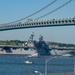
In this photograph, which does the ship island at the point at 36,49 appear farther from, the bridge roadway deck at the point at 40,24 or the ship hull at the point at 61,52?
the bridge roadway deck at the point at 40,24

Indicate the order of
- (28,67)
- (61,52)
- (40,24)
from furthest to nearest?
(61,52)
(40,24)
(28,67)

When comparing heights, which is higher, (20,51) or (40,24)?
(40,24)

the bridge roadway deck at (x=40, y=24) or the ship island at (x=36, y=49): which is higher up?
the bridge roadway deck at (x=40, y=24)

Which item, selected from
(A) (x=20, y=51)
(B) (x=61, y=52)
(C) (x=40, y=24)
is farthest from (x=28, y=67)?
(B) (x=61, y=52)

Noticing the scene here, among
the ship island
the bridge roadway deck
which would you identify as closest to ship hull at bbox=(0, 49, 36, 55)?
the ship island

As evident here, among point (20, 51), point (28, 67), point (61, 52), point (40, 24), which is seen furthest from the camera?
point (61, 52)

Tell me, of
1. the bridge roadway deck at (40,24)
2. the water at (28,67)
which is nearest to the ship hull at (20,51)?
the bridge roadway deck at (40,24)

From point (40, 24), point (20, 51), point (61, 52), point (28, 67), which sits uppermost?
point (40, 24)

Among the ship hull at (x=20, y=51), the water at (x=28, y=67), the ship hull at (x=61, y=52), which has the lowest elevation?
the ship hull at (x=61, y=52)

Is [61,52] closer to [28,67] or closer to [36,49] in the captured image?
[36,49]

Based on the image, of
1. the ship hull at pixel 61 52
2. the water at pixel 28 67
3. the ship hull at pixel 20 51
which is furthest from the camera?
the ship hull at pixel 61 52

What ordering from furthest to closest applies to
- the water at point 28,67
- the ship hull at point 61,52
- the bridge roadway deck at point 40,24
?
the ship hull at point 61,52 → the bridge roadway deck at point 40,24 → the water at point 28,67

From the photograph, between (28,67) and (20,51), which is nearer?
(28,67)

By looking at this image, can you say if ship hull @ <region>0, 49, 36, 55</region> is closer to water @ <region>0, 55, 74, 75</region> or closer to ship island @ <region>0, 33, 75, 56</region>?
ship island @ <region>0, 33, 75, 56</region>
